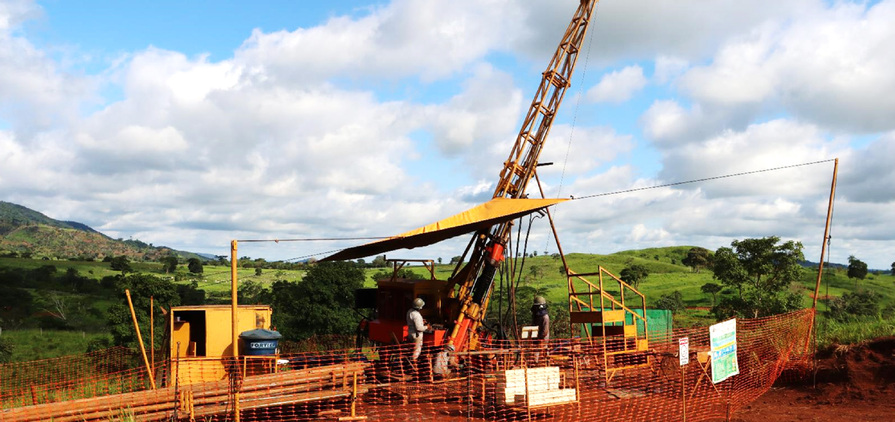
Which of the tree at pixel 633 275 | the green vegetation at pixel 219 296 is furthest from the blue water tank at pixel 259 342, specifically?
the tree at pixel 633 275

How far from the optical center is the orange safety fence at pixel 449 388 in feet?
39.9

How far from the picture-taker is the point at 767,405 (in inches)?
627

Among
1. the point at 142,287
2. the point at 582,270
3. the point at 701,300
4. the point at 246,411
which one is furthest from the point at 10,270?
the point at 246,411

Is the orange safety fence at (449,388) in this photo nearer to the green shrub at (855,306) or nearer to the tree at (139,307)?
the tree at (139,307)

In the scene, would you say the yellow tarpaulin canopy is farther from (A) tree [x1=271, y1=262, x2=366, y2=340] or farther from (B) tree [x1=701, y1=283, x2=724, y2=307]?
(B) tree [x1=701, y1=283, x2=724, y2=307]

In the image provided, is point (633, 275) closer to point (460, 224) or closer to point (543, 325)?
point (543, 325)

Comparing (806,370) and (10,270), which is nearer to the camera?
(806,370)

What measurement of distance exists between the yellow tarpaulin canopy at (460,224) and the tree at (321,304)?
2380 centimetres

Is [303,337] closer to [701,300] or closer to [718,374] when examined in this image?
[718,374]

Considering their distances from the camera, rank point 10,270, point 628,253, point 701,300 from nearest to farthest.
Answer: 1. point 701,300
2. point 10,270
3. point 628,253

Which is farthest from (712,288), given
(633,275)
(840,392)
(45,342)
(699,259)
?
(45,342)

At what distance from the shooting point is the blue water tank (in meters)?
14.6

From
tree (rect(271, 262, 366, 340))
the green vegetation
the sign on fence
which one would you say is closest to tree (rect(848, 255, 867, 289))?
the green vegetation

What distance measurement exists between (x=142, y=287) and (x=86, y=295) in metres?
45.1
